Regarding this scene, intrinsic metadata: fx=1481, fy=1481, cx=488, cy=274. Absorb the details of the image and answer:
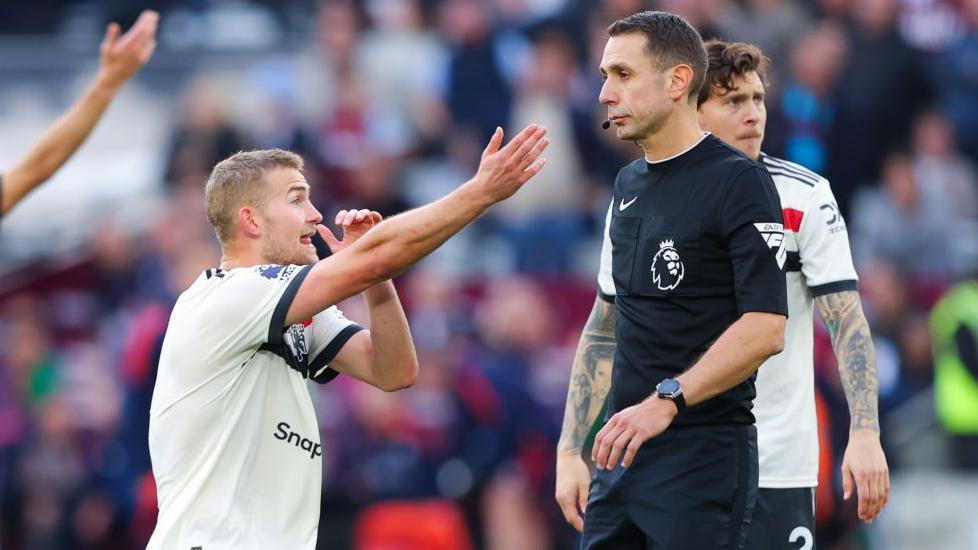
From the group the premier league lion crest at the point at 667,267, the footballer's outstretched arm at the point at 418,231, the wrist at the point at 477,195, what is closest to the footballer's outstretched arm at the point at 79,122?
the footballer's outstretched arm at the point at 418,231

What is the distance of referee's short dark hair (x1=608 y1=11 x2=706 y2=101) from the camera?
5.01 meters

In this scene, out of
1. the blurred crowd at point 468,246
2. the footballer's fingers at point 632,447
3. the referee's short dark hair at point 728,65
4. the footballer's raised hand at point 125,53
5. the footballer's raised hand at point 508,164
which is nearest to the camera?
the footballer's raised hand at point 508,164

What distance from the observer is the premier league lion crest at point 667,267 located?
16.2 ft

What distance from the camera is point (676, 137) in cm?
506

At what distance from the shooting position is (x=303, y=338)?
16.8ft

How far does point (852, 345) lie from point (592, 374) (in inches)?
38.0

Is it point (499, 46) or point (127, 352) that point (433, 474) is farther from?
point (499, 46)

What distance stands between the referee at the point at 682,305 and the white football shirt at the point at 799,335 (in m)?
0.52

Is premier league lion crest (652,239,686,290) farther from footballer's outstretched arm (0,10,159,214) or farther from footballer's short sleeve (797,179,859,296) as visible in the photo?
footballer's outstretched arm (0,10,159,214)

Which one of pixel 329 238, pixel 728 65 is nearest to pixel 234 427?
pixel 329 238

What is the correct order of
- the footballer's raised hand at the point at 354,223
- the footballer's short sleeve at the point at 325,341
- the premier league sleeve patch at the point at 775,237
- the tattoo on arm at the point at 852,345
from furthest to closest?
the tattoo on arm at the point at 852,345, the footballer's short sleeve at the point at 325,341, the footballer's raised hand at the point at 354,223, the premier league sleeve patch at the point at 775,237

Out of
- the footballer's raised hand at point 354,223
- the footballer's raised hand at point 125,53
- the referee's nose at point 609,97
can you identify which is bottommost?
the footballer's raised hand at point 354,223

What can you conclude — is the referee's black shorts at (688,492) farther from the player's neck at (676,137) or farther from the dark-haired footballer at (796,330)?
the player's neck at (676,137)

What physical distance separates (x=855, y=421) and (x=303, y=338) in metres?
1.99
